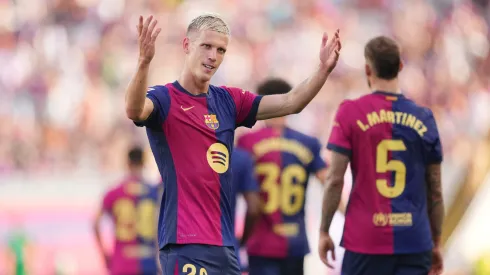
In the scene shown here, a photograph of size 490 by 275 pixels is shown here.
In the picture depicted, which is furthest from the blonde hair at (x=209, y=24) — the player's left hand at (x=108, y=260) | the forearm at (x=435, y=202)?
the player's left hand at (x=108, y=260)

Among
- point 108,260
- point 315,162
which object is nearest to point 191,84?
point 315,162

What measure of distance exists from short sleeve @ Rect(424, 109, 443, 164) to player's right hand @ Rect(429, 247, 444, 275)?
1.97 ft

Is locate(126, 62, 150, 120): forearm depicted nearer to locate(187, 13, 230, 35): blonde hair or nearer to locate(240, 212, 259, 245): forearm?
locate(187, 13, 230, 35): blonde hair

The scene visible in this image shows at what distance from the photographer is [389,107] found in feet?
20.2

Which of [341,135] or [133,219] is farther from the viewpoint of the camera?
[133,219]

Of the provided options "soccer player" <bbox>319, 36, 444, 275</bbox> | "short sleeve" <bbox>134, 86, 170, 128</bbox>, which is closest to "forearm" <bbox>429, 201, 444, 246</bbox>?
"soccer player" <bbox>319, 36, 444, 275</bbox>

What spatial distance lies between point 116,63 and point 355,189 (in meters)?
15.1

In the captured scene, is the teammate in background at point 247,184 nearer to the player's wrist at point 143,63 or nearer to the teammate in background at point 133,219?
the teammate in background at point 133,219

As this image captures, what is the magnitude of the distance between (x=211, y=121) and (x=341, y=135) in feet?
4.48

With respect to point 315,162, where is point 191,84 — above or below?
above

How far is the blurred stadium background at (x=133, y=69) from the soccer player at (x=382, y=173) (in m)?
10.2

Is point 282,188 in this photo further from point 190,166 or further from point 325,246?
point 190,166

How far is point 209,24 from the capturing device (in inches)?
192

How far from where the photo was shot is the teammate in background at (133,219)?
9586 millimetres
